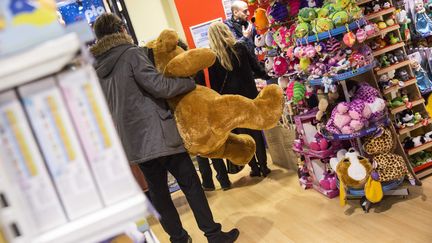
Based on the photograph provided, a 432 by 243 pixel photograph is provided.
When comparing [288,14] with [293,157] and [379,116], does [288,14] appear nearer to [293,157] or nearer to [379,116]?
[379,116]

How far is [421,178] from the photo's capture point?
3012 millimetres

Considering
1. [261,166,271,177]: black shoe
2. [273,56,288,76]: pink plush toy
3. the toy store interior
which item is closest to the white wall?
the toy store interior

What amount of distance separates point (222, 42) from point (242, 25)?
1.96 feet

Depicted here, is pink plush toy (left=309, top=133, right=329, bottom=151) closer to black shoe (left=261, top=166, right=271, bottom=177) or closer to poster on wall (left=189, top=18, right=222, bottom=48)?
black shoe (left=261, top=166, right=271, bottom=177)

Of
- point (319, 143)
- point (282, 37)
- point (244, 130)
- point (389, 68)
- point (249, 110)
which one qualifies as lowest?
point (319, 143)

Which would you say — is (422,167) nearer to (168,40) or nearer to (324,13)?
(324,13)

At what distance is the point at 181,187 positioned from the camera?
272 cm

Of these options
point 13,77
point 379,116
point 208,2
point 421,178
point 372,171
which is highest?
point 208,2

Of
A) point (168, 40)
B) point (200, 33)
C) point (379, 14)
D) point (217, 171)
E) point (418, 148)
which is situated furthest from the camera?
point (200, 33)

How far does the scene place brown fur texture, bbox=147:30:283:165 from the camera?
92.0 inches

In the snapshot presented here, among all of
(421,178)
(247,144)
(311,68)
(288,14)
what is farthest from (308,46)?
(421,178)

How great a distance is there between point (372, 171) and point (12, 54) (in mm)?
2383

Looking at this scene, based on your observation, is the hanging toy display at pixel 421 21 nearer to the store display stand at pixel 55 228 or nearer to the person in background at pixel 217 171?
the person in background at pixel 217 171

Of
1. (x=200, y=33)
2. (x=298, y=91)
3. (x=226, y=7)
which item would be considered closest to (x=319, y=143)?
(x=298, y=91)
